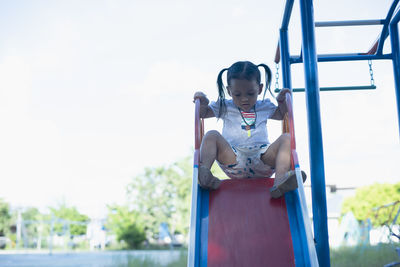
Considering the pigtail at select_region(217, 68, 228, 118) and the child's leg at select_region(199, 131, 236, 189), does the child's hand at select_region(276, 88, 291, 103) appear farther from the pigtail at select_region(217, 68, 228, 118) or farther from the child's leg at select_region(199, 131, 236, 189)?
the child's leg at select_region(199, 131, 236, 189)

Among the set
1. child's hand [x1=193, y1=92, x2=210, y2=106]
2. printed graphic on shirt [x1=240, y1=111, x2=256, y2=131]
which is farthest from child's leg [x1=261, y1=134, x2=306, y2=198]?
child's hand [x1=193, y1=92, x2=210, y2=106]

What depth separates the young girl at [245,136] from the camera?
2094 mm

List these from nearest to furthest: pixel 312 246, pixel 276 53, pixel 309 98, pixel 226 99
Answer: pixel 312 246, pixel 309 98, pixel 226 99, pixel 276 53

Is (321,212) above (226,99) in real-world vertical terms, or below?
below

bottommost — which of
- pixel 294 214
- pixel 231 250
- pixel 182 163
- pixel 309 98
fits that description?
pixel 231 250

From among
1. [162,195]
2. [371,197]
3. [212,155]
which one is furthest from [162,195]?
[212,155]

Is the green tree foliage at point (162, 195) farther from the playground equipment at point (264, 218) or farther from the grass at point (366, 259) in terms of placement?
the playground equipment at point (264, 218)

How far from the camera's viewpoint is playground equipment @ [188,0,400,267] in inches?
70.8

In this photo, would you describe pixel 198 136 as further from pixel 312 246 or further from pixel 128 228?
pixel 128 228

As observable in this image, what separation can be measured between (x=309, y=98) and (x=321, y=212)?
62 centimetres

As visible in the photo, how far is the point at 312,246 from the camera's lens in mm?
1673

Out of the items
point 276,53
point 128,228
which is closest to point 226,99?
point 276,53

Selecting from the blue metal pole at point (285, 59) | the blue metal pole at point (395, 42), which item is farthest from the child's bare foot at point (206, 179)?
the blue metal pole at point (395, 42)

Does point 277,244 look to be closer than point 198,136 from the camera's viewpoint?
Yes
